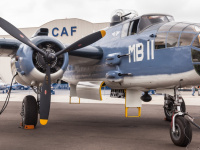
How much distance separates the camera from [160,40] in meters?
7.33

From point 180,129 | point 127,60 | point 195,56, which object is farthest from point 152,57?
point 180,129

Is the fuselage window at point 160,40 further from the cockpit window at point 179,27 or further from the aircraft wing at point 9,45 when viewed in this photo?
the aircraft wing at point 9,45

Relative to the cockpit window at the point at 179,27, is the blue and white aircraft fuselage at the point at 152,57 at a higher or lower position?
lower

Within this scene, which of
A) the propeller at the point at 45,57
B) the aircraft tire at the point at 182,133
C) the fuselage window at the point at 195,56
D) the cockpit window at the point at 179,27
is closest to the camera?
the aircraft tire at the point at 182,133

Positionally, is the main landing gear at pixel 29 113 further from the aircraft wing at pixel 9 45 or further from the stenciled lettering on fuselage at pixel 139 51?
the stenciled lettering on fuselage at pixel 139 51

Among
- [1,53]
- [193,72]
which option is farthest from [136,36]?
[1,53]

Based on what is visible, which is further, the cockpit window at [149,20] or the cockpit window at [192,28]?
the cockpit window at [149,20]

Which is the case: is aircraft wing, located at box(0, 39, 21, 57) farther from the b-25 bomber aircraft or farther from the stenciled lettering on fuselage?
the stenciled lettering on fuselage

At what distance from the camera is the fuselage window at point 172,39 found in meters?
6.97

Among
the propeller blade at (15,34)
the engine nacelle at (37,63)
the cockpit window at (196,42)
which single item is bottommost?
the engine nacelle at (37,63)

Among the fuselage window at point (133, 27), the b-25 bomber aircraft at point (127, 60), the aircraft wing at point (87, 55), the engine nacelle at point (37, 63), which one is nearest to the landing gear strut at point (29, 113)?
the b-25 bomber aircraft at point (127, 60)

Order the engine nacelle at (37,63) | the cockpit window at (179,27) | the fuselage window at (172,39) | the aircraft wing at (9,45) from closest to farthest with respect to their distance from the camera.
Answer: the fuselage window at (172,39) → the cockpit window at (179,27) → the engine nacelle at (37,63) → the aircraft wing at (9,45)

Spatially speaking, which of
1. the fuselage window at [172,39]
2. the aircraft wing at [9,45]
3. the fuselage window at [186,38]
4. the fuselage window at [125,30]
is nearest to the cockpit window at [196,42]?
the fuselage window at [186,38]

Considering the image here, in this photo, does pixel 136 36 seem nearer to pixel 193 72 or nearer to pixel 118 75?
pixel 118 75
